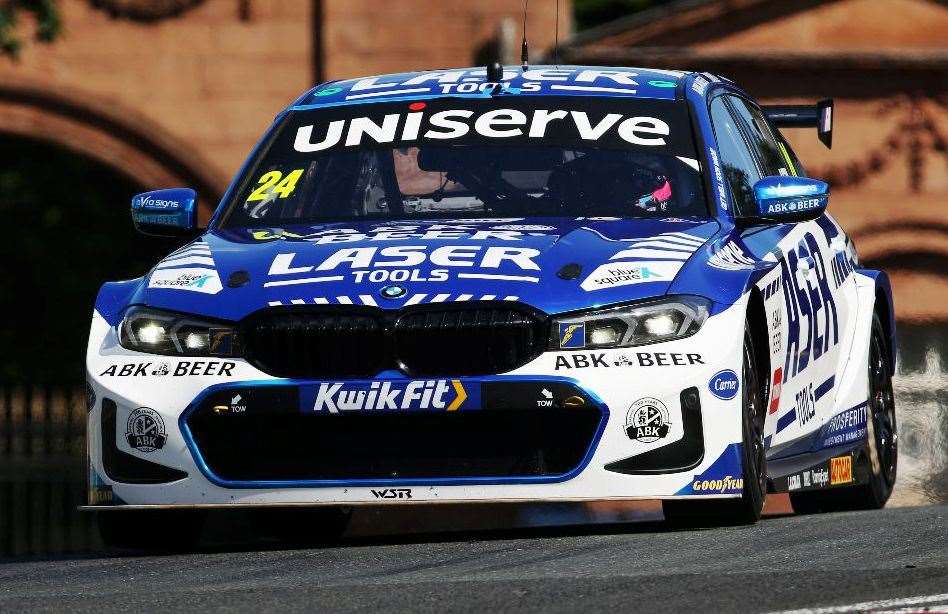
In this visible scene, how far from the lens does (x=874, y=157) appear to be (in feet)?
97.3

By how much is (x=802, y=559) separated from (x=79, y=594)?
203 cm

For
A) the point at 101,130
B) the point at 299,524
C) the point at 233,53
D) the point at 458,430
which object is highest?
the point at 458,430

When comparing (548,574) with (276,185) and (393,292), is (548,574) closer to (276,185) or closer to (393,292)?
(393,292)

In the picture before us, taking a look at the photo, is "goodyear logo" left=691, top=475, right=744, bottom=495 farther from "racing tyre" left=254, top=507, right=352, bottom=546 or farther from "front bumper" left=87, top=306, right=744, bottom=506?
"racing tyre" left=254, top=507, right=352, bottom=546

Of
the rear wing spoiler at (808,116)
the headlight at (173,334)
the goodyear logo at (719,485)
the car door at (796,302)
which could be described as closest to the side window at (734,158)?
the car door at (796,302)

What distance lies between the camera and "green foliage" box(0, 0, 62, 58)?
2384 centimetres

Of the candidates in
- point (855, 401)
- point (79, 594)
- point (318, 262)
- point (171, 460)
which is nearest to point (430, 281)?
point (318, 262)

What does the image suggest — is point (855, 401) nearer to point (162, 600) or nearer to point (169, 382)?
point (169, 382)

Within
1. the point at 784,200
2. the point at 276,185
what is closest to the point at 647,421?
the point at 784,200

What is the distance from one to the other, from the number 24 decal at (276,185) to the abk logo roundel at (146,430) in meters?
Answer: 1.42

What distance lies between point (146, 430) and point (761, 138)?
138 inches

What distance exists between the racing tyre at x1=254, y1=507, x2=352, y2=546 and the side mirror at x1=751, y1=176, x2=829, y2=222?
2.38 m

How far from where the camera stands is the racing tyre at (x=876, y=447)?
10.3 meters

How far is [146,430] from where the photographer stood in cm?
782
